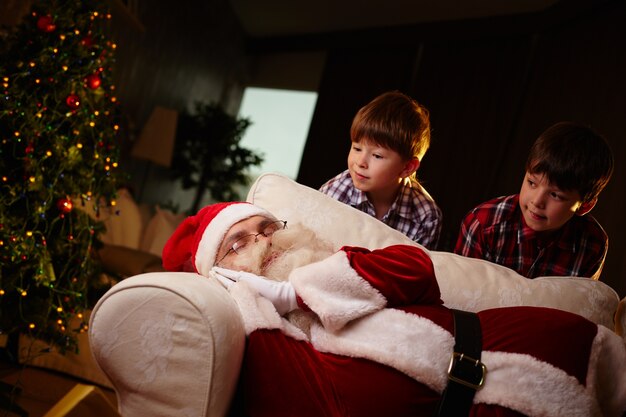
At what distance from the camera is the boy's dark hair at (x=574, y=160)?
5.43 feet

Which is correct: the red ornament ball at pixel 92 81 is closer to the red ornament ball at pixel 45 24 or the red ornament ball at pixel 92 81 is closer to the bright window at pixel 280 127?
the red ornament ball at pixel 45 24

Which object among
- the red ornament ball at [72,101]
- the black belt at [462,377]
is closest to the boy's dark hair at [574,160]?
Answer: the black belt at [462,377]

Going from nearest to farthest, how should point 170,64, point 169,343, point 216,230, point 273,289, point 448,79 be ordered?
point 169,343 → point 273,289 → point 216,230 → point 448,79 → point 170,64

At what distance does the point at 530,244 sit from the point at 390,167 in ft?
1.77

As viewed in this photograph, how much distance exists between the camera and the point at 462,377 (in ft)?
3.65

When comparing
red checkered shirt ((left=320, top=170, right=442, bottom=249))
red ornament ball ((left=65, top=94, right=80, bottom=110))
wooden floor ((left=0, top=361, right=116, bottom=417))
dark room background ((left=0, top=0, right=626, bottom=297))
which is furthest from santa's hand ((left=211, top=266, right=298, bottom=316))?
dark room background ((left=0, top=0, right=626, bottom=297))

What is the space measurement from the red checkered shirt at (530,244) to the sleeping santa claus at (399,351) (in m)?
0.66

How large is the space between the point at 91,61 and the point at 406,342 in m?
1.88

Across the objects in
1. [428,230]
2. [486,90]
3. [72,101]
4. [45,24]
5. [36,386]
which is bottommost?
[36,386]

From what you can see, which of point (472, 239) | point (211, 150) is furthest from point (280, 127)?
point (472, 239)

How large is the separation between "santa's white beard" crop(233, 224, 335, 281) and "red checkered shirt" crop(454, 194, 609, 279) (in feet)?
2.20

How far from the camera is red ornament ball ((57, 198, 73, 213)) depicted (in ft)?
7.33

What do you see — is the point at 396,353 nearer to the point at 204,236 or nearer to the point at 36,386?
the point at 204,236

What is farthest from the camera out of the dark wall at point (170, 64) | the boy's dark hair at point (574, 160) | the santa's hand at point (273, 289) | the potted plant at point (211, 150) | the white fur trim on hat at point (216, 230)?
the potted plant at point (211, 150)
